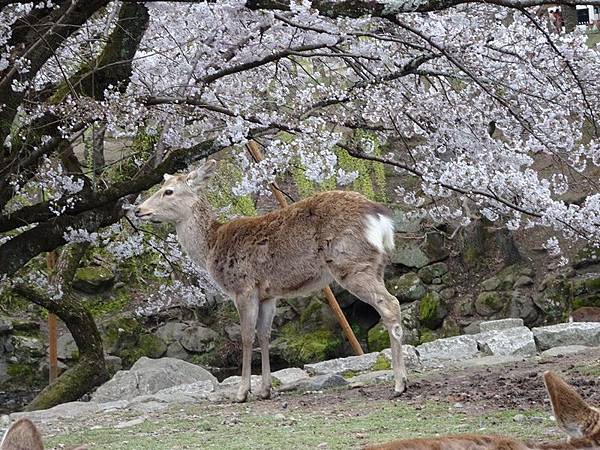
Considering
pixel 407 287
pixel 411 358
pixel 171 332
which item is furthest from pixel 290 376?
pixel 407 287

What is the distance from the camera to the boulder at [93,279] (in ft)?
63.8

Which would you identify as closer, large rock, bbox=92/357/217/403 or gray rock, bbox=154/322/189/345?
large rock, bbox=92/357/217/403

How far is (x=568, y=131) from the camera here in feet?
32.2

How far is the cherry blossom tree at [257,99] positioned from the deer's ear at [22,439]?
5.09 meters

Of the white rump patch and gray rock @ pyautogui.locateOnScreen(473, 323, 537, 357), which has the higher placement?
the white rump patch

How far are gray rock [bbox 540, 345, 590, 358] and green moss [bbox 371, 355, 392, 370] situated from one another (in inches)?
65.2

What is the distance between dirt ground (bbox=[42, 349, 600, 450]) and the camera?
6.75 meters

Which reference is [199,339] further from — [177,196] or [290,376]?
[177,196]

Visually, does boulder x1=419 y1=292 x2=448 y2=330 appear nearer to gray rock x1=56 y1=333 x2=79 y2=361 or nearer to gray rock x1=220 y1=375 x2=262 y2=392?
gray rock x1=56 y1=333 x2=79 y2=361

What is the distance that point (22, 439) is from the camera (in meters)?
1.83

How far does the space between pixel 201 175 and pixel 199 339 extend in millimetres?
8080

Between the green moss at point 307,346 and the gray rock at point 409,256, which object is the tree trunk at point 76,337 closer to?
the green moss at point 307,346

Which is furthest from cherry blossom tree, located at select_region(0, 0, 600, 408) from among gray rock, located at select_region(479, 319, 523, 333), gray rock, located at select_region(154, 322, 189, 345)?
gray rock, located at select_region(154, 322, 189, 345)

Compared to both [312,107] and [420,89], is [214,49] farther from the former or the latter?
[420,89]
